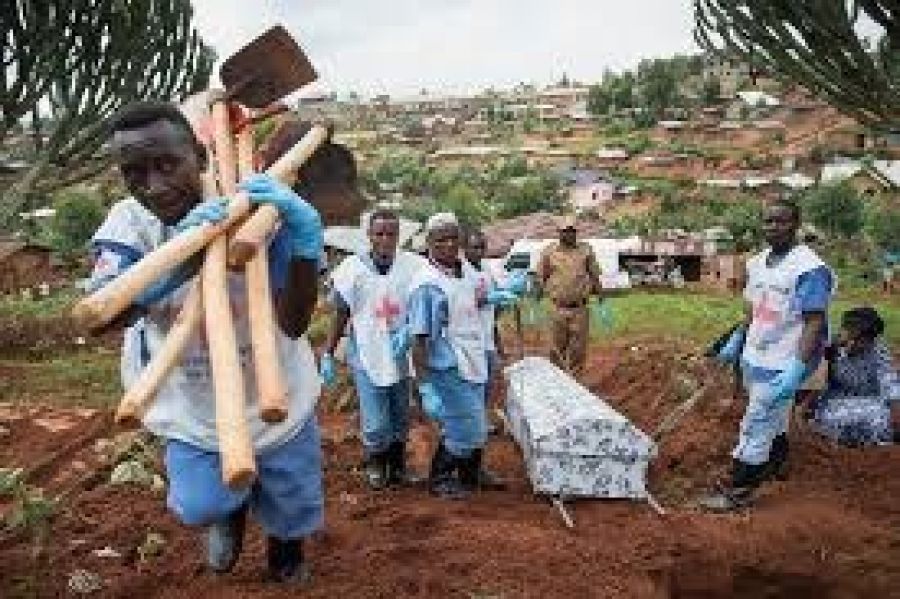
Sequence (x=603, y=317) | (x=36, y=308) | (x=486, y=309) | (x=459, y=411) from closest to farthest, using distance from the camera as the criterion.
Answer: (x=459, y=411), (x=486, y=309), (x=603, y=317), (x=36, y=308)

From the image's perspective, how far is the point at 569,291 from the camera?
10047mm

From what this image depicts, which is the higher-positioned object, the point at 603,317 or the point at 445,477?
the point at 445,477

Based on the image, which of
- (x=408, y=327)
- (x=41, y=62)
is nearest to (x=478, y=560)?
(x=408, y=327)

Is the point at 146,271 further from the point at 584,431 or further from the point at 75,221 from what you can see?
the point at 75,221

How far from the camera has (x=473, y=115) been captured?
11144 cm

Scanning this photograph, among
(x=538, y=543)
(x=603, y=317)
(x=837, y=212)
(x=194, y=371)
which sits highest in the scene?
(x=194, y=371)

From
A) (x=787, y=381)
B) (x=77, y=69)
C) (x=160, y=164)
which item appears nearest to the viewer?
(x=160, y=164)

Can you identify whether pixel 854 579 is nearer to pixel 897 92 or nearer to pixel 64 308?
pixel 897 92

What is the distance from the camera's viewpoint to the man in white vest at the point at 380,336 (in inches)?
260

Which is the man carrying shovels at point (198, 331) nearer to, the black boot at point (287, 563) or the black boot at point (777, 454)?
the black boot at point (287, 563)

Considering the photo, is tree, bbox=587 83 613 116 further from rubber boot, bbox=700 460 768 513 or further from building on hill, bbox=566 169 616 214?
rubber boot, bbox=700 460 768 513

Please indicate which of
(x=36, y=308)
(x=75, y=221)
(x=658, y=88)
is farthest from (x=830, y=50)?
(x=658, y=88)

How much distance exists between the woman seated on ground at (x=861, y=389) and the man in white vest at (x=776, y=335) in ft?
4.65

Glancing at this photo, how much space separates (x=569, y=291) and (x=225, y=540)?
20.4ft
